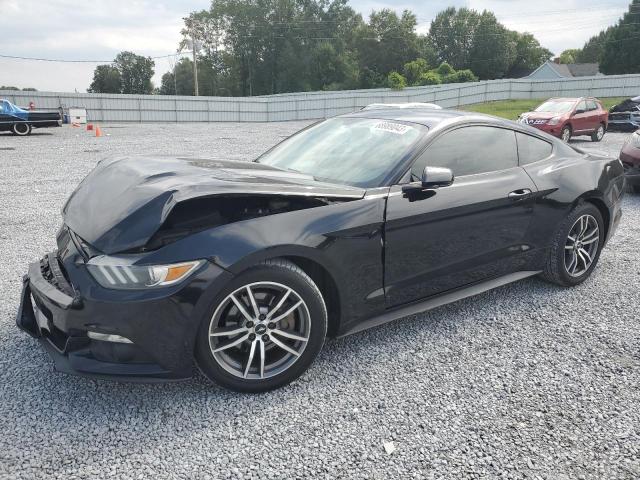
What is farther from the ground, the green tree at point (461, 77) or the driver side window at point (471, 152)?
the green tree at point (461, 77)

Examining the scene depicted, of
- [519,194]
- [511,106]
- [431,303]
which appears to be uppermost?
[511,106]

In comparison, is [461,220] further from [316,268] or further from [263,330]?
[263,330]

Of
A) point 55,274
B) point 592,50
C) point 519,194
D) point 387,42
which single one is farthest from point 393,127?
point 592,50

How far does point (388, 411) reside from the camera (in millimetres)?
2605

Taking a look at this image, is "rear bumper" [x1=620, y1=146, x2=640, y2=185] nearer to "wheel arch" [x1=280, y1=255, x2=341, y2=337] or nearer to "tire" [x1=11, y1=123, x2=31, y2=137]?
"wheel arch" [x1=280, y1=255, x2=341, y2=337]

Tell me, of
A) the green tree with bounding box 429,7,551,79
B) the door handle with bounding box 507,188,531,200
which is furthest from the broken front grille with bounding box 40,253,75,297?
the green tree with bounding box 429,7,551,79

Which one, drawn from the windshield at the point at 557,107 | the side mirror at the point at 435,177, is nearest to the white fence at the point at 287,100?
the windshield at the point at 557,107

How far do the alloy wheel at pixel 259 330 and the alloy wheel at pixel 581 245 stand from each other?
256 cm

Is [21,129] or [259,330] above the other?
[21,129]

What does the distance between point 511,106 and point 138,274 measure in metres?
32.2

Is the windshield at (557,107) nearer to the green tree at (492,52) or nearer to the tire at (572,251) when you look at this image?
the tire at (572,251)

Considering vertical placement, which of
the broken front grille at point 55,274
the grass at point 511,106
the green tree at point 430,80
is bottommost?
the broken front grille at point 55,274

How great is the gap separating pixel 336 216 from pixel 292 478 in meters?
1.35

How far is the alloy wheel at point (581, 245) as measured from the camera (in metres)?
4.17
